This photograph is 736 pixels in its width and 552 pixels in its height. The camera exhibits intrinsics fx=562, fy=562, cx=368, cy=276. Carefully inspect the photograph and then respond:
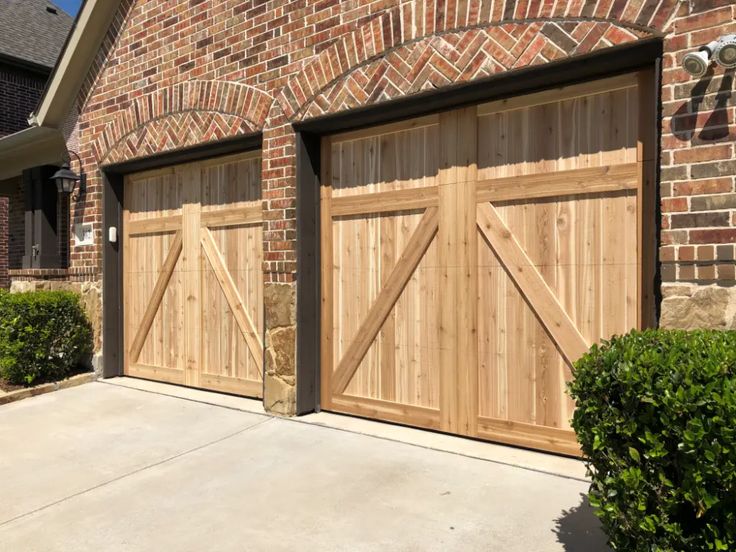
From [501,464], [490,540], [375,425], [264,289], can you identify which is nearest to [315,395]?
[375,425]

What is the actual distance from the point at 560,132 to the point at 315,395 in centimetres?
332

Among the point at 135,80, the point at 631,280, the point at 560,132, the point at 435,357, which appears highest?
the point at 135,80

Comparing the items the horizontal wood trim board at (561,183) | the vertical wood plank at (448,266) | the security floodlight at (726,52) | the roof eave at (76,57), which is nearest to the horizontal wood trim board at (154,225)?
the roof eave at (76,57)

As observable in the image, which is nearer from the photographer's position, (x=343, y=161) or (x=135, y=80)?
(x=343, y=161)

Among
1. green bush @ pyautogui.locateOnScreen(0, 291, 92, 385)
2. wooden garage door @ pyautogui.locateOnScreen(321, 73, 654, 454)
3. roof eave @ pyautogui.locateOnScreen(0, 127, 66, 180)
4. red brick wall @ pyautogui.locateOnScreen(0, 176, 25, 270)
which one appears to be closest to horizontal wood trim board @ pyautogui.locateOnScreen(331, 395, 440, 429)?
wooden garage door @ pyautogui.locateOnScreen(321, 73, 654, 454)

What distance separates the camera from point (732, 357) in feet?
7.48

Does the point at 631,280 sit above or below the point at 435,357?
above

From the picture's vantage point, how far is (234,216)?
6.46m

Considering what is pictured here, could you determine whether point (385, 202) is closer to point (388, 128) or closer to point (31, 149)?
point (388, 128)

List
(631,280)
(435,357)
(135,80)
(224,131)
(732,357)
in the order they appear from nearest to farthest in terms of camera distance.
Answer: (732,357)
(631,280)
(435,357)
(224,131)
(135,80)

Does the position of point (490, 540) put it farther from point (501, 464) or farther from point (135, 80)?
point (135, 80)

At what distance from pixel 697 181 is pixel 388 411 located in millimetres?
3119

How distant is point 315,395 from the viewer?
5.63 meters

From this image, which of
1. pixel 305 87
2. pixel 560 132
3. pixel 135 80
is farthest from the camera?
pixel 135 80
